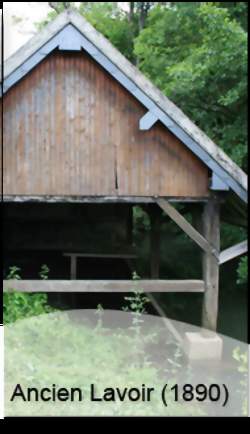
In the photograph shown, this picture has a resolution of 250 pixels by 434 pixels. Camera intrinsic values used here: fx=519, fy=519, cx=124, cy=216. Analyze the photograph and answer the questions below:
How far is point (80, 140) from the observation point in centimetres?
809

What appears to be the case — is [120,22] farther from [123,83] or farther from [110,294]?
[123,83]

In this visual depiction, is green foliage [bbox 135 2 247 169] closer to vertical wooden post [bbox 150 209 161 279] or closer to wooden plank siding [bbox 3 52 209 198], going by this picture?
vertical wooden post [bbox 150 209 161 279]

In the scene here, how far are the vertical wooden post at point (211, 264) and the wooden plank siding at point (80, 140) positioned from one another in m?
0.91

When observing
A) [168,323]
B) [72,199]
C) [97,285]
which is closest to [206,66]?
[72,199]

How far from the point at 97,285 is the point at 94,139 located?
7.89 ft

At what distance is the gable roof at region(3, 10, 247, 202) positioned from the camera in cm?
750

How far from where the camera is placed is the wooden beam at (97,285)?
8453 mm

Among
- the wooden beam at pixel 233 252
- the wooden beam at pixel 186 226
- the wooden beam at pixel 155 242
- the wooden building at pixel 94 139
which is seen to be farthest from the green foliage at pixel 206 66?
the wooden beam at pixel 186 226

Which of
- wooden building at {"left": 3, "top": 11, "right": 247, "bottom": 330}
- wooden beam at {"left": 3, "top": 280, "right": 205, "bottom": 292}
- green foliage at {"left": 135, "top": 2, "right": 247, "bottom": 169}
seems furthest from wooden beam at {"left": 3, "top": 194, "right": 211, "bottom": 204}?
green foliage at {"left": 135, "top": 2, "right": 247, "bottom": 169}

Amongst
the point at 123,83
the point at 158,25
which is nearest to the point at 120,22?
the point at 158,25

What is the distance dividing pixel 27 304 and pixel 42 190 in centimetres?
203

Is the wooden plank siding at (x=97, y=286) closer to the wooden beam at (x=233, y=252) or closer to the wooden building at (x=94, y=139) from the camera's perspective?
the wooden building at (x=94, y=139)

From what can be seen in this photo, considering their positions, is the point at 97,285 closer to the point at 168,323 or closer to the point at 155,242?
the point at 168,323

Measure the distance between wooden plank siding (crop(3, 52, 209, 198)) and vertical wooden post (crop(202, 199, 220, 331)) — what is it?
0.91 m
